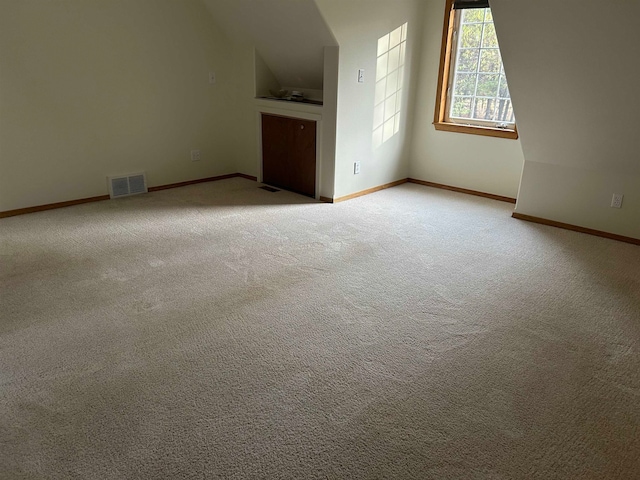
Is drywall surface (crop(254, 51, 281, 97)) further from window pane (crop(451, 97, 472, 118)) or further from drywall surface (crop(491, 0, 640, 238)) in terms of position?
drywall surface (crop(491, 0, 640, 238))

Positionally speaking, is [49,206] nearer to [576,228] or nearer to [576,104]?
[576,104]

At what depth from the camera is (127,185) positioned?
4699mm

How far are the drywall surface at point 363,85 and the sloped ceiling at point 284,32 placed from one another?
0.19m

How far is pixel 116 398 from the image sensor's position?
6.38 feet

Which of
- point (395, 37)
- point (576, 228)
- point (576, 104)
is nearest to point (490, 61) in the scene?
point (395, 37)

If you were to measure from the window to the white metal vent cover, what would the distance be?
3.11m

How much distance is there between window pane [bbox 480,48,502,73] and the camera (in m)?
4.62

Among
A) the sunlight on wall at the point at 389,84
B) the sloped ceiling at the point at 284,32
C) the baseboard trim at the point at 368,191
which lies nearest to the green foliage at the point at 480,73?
the sunlight on wall at the point at 389,84

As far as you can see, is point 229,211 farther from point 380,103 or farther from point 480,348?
point 480,348

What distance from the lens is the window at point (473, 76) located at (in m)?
4.63

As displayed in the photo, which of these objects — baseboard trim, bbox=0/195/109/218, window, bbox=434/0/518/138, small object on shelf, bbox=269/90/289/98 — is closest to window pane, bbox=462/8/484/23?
window, bbox=434/0/518/138

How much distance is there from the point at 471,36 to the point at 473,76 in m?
0.37

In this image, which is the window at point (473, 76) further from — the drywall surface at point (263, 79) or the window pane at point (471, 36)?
the drywall surface at point (263, 79)

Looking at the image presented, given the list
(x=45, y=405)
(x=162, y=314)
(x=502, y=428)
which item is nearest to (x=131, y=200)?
(x=162, y=314)
